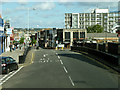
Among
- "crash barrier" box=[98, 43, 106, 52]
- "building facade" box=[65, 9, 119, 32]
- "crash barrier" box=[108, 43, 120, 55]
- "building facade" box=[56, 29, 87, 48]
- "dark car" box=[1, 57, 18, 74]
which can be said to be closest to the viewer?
"dark car" box=[1, 57, 18, 74]

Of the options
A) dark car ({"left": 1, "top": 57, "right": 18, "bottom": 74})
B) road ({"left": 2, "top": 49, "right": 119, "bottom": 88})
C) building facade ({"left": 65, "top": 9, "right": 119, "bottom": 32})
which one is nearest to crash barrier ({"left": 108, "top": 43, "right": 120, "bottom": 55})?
road ({"left": 2, "top": 49, "right": 119, "bottom": 88})

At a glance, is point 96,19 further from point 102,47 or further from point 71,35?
point 102,47

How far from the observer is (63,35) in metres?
108

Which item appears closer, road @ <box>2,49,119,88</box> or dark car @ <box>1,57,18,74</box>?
road @ <box>2,49,119,88</box>

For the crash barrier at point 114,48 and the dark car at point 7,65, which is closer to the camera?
the dark car at point 7,65

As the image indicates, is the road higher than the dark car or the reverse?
the reverse

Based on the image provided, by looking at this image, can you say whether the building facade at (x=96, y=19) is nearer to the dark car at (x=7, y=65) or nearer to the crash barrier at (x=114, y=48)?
the crash barrier at (x=114, y=48)

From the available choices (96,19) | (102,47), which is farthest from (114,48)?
(96,19)

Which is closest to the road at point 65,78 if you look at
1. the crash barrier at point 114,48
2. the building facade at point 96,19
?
the crash barrier at point 114,48

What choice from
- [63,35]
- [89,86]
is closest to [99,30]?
[63,35]

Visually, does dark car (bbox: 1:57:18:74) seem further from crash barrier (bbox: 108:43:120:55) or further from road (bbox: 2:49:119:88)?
crash barrier (bbox: 108:43:120:55)

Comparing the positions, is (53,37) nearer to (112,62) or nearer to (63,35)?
(63,35)

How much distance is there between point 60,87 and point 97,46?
24297 millimetres

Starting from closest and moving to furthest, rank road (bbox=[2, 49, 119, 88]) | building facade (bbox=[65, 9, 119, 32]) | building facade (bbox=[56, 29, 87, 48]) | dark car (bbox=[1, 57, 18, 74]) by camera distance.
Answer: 1. road (bbox=[2, 49, 119, 88])
2. dark car (bbox=[1, 57, 18, 74])
3. building facade (bbox=[56, 29, 87, 48])
4. building facade (bbox=[65, 9, 119, 32])
